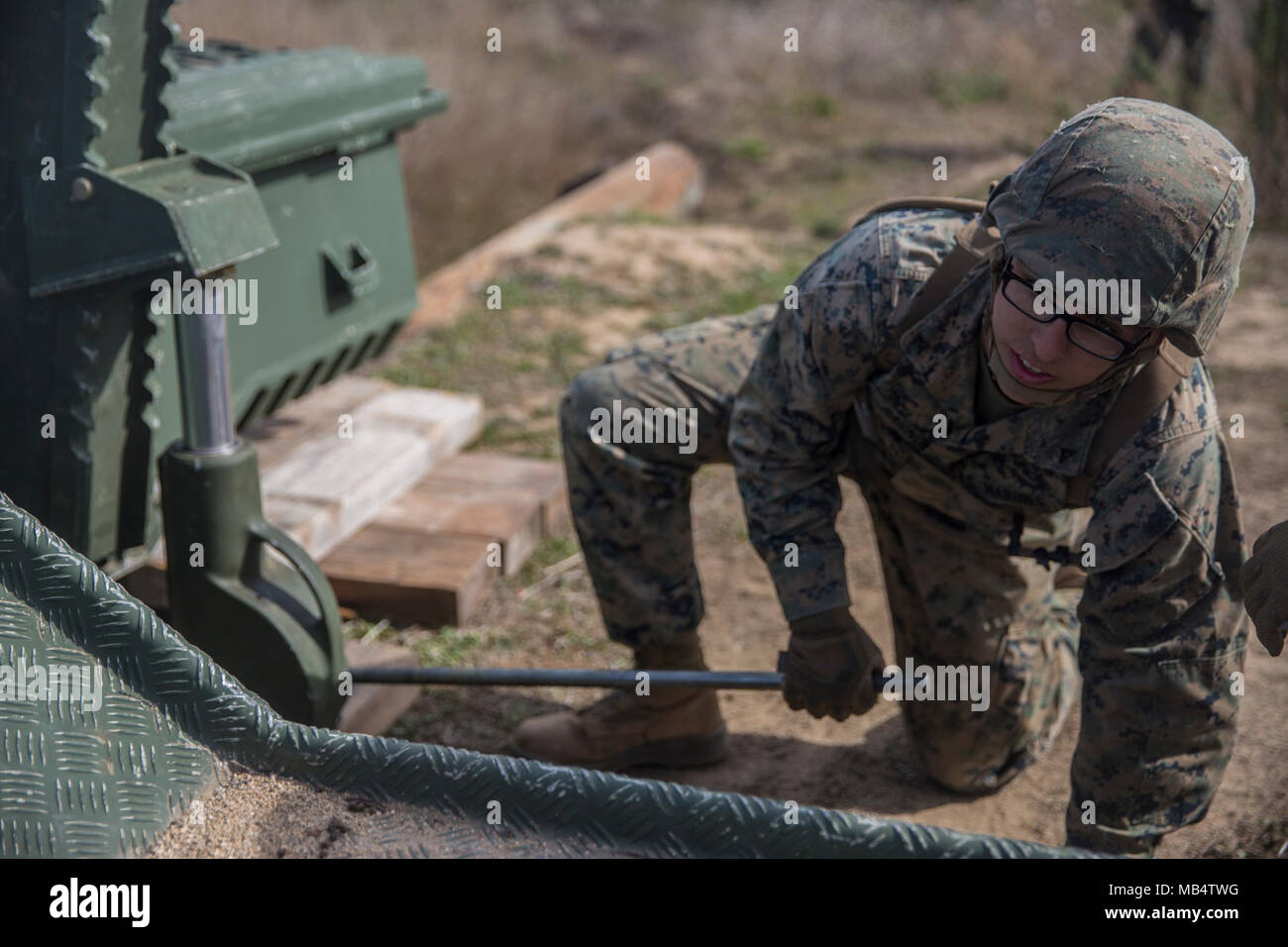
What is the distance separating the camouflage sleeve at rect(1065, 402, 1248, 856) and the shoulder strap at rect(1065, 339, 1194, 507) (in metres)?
0.03

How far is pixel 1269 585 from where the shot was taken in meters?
2.04

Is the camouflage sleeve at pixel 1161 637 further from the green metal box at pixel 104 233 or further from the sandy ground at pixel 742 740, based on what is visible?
the green metal box at pixel 104 233

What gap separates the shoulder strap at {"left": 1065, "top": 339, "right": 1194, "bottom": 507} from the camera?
2.22 m

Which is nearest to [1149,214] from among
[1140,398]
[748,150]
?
[1140,398]

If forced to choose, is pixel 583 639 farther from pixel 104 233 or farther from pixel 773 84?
pixel 773 84

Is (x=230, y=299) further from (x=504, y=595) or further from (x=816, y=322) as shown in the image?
(x=816, y=322)

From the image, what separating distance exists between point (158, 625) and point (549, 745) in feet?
4.33

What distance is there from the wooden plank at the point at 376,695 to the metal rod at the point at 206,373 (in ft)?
2.25

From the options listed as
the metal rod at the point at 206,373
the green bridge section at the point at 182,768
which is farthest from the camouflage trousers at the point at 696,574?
the green bridge section at the point at 182,768

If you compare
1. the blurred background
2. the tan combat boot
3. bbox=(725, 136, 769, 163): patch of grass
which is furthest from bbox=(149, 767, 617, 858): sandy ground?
bbox=(725, 136, 769, 163): patch of grass

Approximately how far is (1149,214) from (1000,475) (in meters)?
0.70

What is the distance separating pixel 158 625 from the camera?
1853mm

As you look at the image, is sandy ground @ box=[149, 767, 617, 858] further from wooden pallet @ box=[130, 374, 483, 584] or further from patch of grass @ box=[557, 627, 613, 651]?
patch of grass @ box=[557, 627, 613, 651]

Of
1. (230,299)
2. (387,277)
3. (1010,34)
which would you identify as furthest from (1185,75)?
(230,299)
